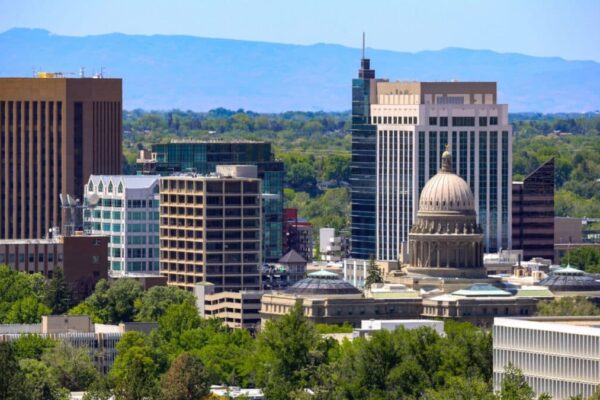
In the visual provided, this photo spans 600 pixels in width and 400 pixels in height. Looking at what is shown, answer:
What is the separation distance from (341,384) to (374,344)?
4.23m

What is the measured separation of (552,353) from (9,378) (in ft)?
81.2

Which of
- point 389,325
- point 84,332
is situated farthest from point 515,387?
point 389,325

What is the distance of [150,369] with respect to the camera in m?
170

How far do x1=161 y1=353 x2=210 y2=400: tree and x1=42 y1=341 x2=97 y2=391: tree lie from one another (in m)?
10.7

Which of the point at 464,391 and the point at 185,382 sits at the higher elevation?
the point at 464,391

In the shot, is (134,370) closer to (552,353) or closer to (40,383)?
(40,383)

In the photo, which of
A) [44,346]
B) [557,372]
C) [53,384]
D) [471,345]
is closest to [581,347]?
[557,372]

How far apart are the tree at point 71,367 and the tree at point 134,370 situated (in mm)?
1437

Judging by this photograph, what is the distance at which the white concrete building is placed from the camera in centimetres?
13650

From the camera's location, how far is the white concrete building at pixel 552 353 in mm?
136500

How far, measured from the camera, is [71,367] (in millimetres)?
169875

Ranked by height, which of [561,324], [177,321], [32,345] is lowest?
[32,345]

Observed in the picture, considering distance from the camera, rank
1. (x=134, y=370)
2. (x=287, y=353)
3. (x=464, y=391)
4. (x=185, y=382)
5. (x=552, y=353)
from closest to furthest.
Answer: (x=464, y=391) → (x=552, y=353) → (x=134, y=370) → (x=185, y=382) → (x=287, y=353)

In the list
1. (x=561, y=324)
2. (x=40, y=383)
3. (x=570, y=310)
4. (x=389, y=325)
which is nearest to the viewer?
(x=561, y=324)
